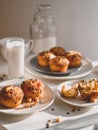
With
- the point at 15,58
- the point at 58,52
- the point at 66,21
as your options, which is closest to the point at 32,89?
the point at 15,58

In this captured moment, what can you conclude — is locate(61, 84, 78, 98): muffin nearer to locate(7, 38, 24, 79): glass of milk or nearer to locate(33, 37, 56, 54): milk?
locate(7, 38, 24, 79): glass of milk

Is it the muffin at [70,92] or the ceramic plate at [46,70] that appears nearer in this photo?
the muffin at [70,92]

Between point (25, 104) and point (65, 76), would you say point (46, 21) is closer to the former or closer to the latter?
point (65, 76)

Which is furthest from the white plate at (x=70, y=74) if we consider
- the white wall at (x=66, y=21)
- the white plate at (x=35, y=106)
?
the white wall at (x=66, y=21)

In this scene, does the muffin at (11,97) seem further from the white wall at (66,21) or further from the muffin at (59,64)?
the white wall at (66,21)

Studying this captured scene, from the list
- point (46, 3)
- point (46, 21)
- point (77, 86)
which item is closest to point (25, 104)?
point (77, 86)
